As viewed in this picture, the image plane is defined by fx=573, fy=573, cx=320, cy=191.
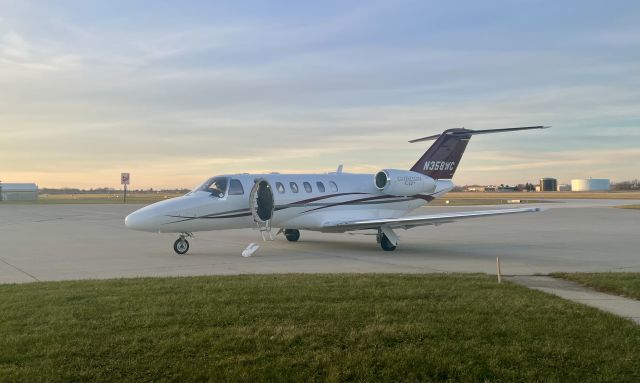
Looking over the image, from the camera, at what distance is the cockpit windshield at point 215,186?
650 inches

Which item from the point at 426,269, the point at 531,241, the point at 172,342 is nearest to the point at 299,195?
the point at 426,269

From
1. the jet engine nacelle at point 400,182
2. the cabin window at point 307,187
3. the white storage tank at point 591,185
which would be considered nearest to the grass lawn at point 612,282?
the jet engine nacelle at point 400,182

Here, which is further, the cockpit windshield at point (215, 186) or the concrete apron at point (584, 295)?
the cockpit windshield at point (215, 186)

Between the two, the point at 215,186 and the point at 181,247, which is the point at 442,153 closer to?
the point at 215,186

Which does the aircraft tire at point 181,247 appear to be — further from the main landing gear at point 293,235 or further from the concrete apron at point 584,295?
the concrete apron at point 584,295

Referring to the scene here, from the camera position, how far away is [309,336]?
598 cm

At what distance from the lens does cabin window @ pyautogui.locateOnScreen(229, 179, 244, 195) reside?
16594 millimetres

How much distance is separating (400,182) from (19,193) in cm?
8675

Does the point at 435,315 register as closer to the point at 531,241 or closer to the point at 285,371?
the point at 285,371

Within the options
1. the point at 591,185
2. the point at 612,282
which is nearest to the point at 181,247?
the point at 612,282

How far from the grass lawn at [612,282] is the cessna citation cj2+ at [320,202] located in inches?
148

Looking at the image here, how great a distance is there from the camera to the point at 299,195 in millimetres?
17625

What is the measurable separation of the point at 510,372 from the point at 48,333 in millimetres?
4671

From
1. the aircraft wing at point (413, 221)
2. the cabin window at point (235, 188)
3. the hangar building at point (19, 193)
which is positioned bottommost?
the aircraft wing at point (413, 221)
